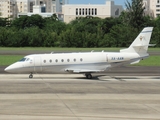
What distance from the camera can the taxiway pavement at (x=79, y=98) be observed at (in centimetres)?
2378

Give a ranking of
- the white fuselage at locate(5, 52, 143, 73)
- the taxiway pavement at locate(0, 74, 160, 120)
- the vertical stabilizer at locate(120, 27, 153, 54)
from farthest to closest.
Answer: the vertical stabilizer at locate(120, 27, 153, 54) → the white fuselage at locate(5, 52, 143, 73) → the taxiway pavement at locate(0, 74, 160, 120)

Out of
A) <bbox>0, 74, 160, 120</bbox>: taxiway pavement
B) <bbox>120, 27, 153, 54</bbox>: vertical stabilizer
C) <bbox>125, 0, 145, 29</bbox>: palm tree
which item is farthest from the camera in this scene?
<bbox>125, 0, 145, 29</bbox>: palm tree

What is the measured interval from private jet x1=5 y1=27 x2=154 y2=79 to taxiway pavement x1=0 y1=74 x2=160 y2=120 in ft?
2.60

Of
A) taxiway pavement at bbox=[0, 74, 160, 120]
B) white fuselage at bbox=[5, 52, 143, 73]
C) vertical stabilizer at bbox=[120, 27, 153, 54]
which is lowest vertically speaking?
taxiway pavement at bbox=[0, 74, 160, 120]

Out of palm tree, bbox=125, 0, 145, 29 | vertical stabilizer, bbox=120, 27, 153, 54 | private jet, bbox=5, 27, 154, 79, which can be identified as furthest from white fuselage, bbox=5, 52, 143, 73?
palm tree, bbox=125, 0, 145, 29

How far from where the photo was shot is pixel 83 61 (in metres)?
43.4

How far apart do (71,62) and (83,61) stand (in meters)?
1.03

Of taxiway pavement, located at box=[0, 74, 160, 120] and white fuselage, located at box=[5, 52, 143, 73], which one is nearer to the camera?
taxiway pavement, located at box=[0, 74, 160, 120]

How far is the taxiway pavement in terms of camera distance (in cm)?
2378

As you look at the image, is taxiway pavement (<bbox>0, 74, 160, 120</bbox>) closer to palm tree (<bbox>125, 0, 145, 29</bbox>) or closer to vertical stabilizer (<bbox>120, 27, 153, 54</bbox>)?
Answer: vertical stabilizer (<bbox>120, 27, 153, 54</bbox>)

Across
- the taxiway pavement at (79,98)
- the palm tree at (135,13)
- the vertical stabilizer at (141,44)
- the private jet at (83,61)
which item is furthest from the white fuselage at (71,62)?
the palm tree at (135,13)

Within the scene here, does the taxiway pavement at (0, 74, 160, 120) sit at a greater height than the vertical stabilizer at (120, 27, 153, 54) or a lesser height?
lesser

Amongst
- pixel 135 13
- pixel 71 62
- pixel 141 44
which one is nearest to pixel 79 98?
pixel 71 62

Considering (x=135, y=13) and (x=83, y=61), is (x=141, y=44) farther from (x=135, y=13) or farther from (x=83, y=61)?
(x=135, y=13)
